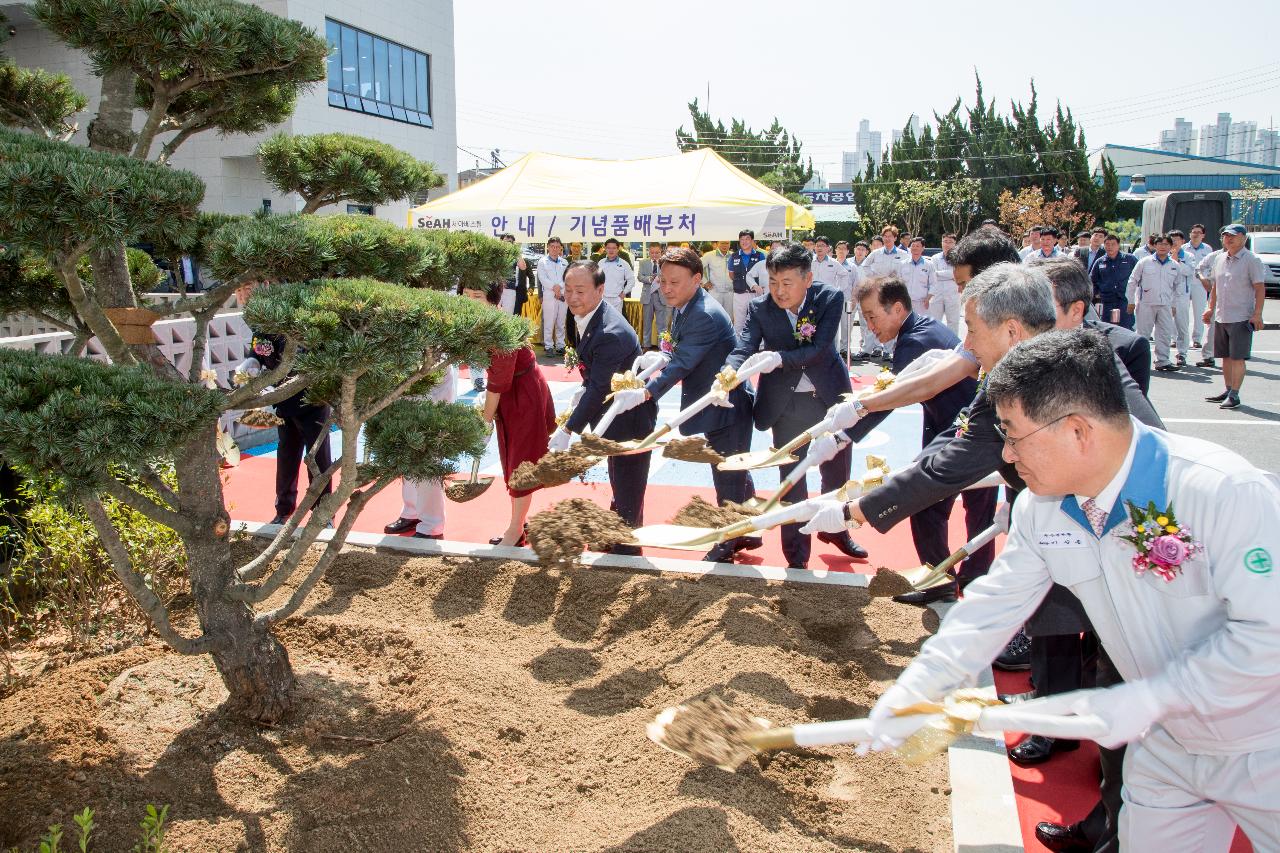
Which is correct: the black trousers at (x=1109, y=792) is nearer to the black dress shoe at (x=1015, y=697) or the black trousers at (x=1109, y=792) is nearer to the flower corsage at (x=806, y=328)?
the black dress shoe at (x=1015, y=697)

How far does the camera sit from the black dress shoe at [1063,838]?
250cm

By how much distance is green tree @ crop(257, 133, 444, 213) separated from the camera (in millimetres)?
3061

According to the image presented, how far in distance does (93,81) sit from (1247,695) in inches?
860

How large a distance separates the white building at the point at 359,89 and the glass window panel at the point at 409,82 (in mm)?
27

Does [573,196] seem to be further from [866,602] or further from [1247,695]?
[1247,695]

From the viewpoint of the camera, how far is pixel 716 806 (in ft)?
8.32

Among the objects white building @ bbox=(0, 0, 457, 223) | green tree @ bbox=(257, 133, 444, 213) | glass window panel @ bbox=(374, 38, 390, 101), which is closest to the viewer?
green tree @ bbox=(257, 133, 444, 213)

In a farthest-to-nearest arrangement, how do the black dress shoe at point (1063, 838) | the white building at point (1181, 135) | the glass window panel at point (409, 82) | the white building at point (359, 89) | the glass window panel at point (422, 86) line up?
the white building at point (1181, 135) < the glass window panel at point (422, 86) < the glass window panel at point (409, 82) < the white building at point (359, 89) < the black dress shoe at point (1063, 838)

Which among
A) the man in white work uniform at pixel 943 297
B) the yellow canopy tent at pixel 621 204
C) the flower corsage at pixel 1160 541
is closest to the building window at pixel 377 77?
the yellow canopy tent at pixel 621 204

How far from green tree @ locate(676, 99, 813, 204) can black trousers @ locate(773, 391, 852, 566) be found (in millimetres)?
34775

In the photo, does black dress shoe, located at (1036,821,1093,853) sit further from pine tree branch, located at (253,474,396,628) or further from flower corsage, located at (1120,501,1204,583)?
pine tree branch, located at (253,474,396,628)

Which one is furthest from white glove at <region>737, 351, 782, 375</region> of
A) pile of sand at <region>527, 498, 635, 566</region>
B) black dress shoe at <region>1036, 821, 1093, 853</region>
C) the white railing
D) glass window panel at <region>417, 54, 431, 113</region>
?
glass window panel at <region>417, 54, 431, 113</region>

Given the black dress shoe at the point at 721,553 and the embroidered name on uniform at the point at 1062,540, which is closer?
the embroidered name on uniform at the point at 1062,540

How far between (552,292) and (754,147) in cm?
3123
